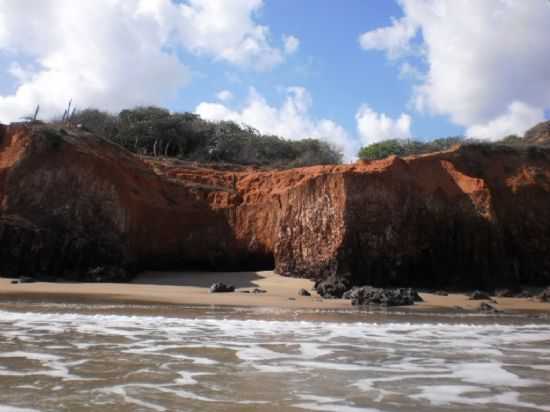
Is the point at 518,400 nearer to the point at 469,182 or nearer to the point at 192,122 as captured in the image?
the point at 469,182

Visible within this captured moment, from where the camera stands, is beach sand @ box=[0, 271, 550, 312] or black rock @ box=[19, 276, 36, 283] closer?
beach sand @ box=[0, 271, 550, 312]

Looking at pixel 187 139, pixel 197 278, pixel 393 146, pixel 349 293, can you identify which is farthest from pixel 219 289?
pixel 393 146

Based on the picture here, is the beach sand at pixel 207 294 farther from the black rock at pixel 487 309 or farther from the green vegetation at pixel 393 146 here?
the green vegetation at pixel 393 146

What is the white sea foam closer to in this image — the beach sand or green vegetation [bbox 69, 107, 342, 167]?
the beach sand

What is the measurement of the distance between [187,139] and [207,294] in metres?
24.0

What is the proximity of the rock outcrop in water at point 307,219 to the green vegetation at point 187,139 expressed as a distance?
13.7 meters

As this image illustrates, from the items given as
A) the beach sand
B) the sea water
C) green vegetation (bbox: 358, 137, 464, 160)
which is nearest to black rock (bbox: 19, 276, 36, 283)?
the beach sand

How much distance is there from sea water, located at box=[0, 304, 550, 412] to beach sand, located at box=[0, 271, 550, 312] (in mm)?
3301

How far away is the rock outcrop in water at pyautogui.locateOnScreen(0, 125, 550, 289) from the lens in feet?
63.3

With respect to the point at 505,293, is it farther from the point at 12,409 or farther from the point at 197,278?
the point at 12,409

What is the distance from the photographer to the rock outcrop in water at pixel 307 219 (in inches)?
760

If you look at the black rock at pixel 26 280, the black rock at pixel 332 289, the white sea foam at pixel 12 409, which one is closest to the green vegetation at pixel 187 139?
the black rock at pixel 26 280

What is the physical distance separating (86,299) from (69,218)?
295 inches

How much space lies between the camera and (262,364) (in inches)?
247
